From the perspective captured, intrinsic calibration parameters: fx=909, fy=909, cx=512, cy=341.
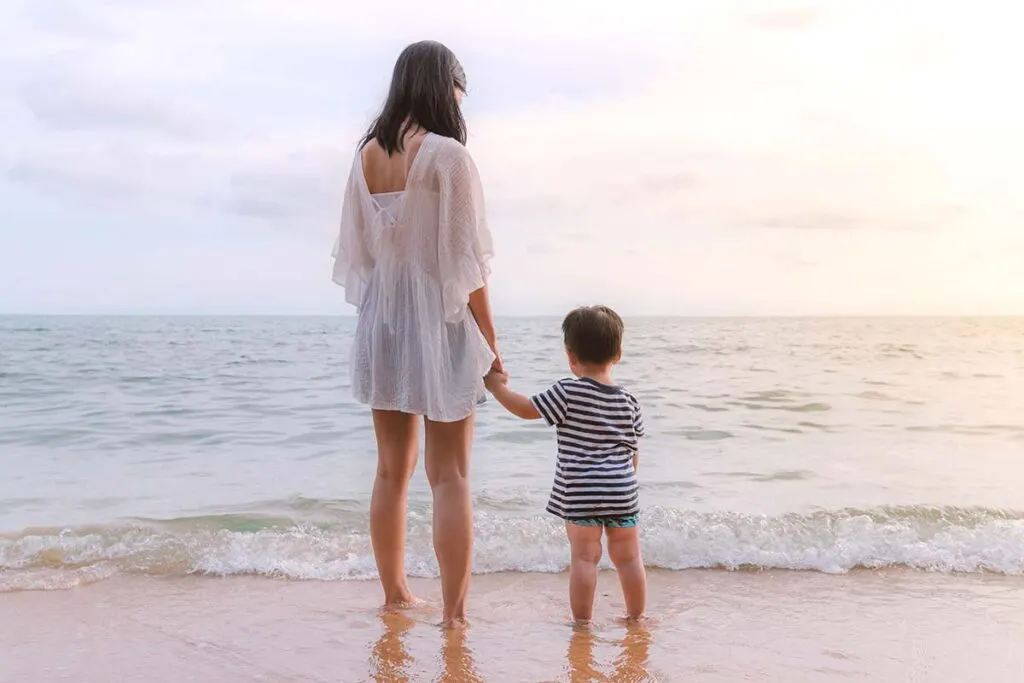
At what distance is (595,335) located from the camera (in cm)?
337

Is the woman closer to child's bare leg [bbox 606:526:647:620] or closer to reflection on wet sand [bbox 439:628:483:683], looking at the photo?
reflection on wet sand [bbox 439:628:483:683]

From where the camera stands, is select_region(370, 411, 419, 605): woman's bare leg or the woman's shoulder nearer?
the woman's shoulder

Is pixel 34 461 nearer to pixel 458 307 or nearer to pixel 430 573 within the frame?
pixel 430 573

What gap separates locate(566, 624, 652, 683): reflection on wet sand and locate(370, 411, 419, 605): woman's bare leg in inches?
30.2

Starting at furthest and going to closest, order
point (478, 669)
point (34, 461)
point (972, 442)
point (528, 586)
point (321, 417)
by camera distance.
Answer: point (321, 417) → point (972, 442) → point (34, 461) → point (528, 586) → point (478, 669)

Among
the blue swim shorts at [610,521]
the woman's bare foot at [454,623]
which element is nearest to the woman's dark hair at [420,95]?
the blue swim shorts at [610,521]

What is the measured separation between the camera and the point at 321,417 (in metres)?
9.43

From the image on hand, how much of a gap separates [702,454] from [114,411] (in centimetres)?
631

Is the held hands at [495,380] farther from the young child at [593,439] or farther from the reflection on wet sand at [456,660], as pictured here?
the reflection on wet sand at [456,660]

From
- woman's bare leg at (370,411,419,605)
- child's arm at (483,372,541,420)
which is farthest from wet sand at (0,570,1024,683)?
child's arm at (483,372,541,420)

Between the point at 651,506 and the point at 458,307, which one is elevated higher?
the point at 458,307

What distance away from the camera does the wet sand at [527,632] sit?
3.04 metres


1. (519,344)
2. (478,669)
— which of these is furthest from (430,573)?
(519,344)

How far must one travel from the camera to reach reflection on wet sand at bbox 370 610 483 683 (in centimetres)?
294
